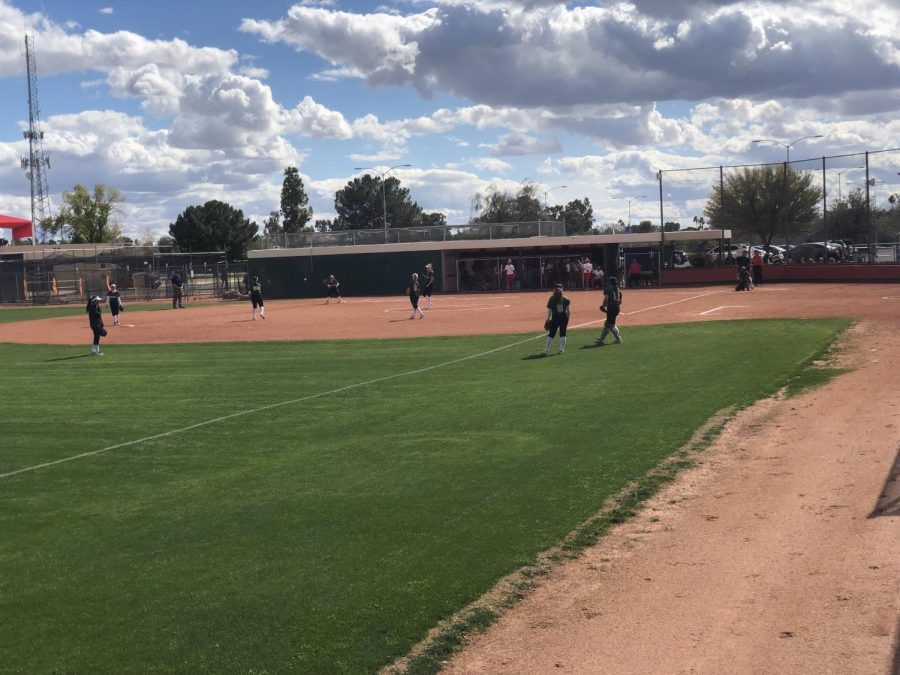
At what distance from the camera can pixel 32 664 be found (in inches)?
259

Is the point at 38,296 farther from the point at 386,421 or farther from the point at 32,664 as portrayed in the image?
the point at 32,664

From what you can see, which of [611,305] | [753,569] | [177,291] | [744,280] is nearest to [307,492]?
[753,569]

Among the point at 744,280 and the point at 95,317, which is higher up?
the point at 744,280

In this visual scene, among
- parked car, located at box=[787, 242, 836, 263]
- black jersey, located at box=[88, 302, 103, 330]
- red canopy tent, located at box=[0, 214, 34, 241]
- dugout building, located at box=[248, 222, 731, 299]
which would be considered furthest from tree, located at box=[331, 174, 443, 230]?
black jersey, located at box=[88, 302, 103, 330]

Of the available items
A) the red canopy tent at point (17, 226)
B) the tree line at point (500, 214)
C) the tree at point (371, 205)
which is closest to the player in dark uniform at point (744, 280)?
the tree line at point (500, 214)

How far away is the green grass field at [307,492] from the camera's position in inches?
277

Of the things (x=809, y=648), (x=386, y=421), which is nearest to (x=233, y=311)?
(x=386, y=421)

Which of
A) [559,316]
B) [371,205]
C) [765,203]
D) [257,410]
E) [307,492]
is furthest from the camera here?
[371,205]

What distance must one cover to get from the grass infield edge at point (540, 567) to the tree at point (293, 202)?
102596 millimetres

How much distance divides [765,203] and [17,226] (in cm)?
6462

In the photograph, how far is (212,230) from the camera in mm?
101938

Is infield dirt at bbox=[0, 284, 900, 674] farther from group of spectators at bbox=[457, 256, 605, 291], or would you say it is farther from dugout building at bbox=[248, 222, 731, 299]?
dugout building at bbox=[248, 222, 731, 299]

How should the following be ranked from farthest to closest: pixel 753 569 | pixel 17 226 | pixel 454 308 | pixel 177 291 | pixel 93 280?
pixel 17 226, pixel 93 280, pixel 177 291, pixel 454 308, pixel 753 569

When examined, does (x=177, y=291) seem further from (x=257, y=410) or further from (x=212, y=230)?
(x=212, y=230)
